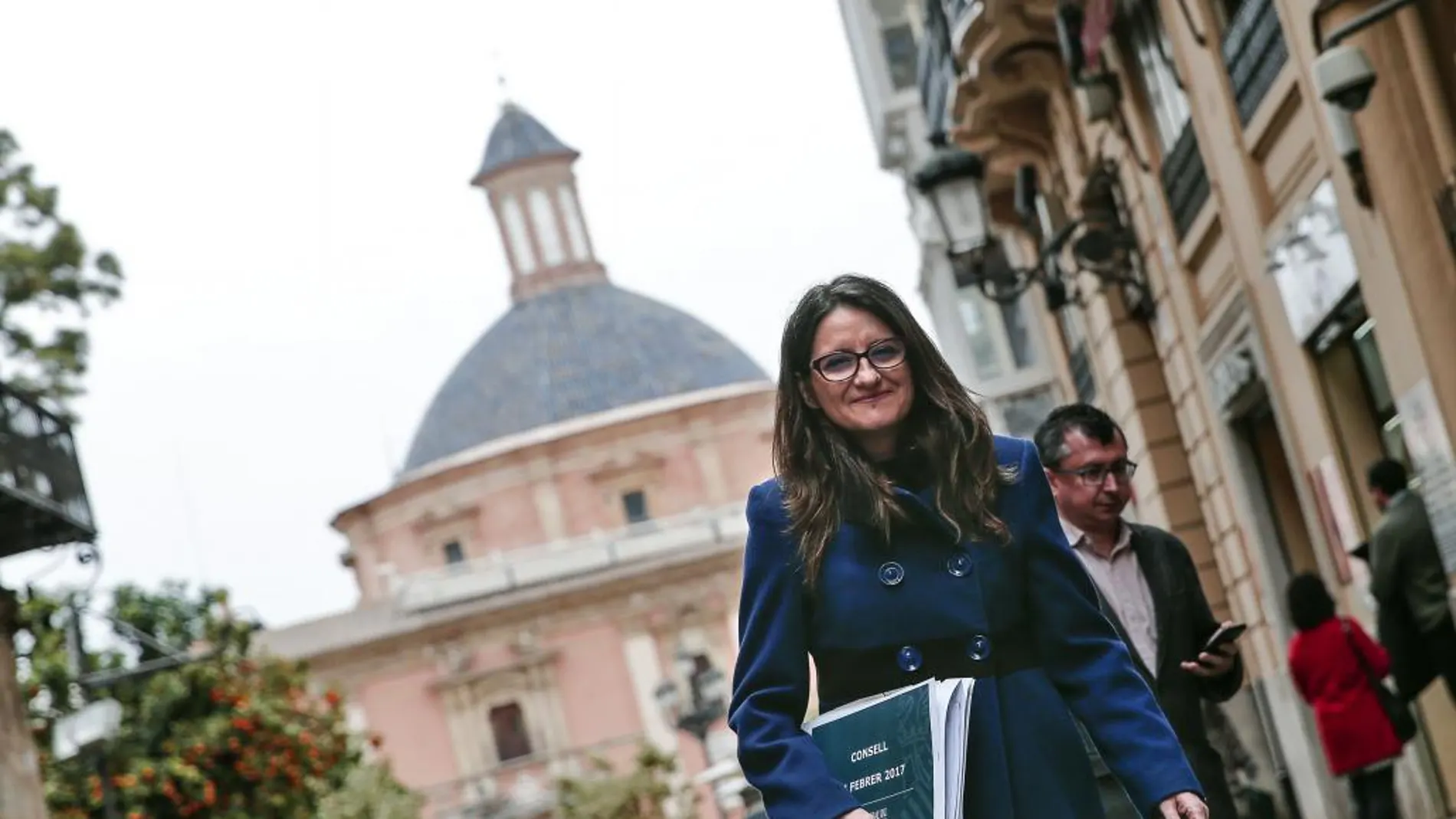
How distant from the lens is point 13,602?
19062mm

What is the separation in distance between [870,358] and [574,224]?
3430 inches

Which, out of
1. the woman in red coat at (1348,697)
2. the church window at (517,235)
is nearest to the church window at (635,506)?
the church window at (517,235)

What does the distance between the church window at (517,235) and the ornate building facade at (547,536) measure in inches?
3.3

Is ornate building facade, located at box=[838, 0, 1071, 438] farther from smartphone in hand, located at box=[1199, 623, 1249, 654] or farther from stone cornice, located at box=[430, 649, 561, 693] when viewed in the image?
stone cornice, located at box=[430, 649, 561, 693]

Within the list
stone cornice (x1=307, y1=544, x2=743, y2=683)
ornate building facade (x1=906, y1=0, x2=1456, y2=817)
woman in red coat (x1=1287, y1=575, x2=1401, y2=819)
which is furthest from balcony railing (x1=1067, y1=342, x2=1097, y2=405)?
stone cornice (x1=307, y1=544, x2=743, y2=683)

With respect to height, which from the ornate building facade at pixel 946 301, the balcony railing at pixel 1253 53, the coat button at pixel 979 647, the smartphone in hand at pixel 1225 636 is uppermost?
the ornate building facade at pixel 946 301

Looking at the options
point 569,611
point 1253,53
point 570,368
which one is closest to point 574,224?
point 570,368

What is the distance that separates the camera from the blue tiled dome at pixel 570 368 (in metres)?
83.3

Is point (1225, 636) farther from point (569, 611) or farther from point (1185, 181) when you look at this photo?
point (569, 611)

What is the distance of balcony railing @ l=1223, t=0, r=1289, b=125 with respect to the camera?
1389 cm

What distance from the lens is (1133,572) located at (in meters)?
7.53

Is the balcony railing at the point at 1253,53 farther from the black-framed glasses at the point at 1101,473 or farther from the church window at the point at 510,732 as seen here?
the church window at the point at 510,732

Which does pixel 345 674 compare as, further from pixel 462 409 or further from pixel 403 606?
pixel 462 409

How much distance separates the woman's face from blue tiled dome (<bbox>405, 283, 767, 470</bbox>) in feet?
256
